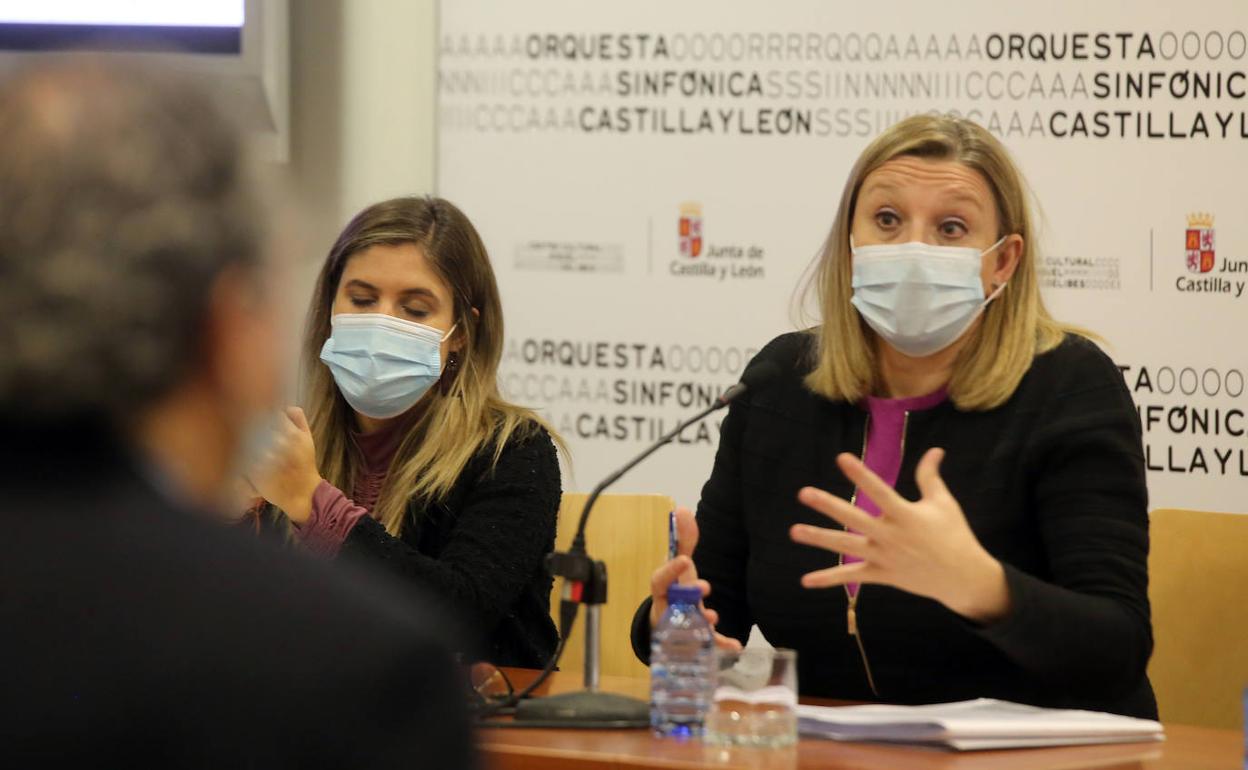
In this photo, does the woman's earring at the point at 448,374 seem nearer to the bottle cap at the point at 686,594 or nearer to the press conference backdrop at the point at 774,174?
the bottle cap at the point at 686,594

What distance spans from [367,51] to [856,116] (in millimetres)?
1403

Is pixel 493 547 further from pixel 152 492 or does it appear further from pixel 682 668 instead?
pixel 152 492

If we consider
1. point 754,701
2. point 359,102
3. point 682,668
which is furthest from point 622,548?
point 359,102

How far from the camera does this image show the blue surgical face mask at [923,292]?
A: 254 cm

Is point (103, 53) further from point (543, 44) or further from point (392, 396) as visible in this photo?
point (543, 44)

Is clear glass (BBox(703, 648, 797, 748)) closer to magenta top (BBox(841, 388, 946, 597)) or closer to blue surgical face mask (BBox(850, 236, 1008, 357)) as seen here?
magenta top (BBox(841, 388, 946, 597))

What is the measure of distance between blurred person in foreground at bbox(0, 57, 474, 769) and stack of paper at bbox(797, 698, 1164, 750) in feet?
4.00

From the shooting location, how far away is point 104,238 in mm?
765

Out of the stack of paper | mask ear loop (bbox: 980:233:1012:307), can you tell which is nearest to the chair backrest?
mask ear loop (bbox: 980:233:1012:307)

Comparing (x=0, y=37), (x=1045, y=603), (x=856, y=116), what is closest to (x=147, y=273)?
(x=1045, y=603)

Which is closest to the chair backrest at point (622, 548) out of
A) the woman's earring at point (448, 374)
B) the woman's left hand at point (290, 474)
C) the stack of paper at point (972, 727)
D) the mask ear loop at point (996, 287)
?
the woman's earring at point (448, 374)

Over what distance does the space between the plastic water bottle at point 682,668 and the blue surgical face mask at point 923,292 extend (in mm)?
711

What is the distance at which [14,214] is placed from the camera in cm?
77

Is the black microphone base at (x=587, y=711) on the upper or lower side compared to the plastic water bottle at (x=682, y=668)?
lower
